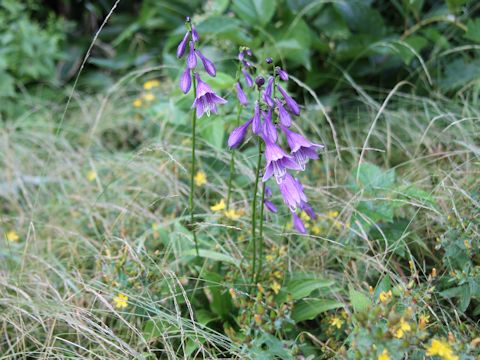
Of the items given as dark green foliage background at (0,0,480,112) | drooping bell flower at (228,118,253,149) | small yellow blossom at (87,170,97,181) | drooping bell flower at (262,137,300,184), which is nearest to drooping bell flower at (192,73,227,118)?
drooping bell flower at (228,118,253,149)

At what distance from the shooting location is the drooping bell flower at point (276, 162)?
1.60 meters

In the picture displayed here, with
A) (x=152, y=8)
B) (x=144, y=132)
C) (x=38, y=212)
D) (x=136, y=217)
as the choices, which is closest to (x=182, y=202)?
(x=136, y=217)

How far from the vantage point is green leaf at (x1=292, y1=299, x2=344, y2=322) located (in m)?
1.93

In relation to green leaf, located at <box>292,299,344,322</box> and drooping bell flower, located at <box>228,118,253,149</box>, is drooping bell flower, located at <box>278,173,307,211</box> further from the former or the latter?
green leaf, located at <box>292,299,344,322</box>

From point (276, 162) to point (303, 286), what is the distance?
539mm

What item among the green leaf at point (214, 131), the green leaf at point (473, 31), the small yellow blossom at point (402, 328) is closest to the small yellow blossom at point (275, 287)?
the small yellow blossom at point (402, 328)

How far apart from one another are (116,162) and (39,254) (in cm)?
74

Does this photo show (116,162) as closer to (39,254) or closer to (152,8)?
(39,254)

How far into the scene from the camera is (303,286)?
1.97m

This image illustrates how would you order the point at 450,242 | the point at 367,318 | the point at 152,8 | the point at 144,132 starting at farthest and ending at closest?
the point at 152,8 → the point at 144,132 → the point at 450,242 → the point at 367,318

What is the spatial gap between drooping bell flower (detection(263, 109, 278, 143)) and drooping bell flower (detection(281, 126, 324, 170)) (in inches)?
2.3

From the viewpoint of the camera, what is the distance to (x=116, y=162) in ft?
10.2

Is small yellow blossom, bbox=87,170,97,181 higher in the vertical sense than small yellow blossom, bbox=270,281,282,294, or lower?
lower

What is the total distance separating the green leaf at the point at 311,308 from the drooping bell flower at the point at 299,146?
0.52 metres
